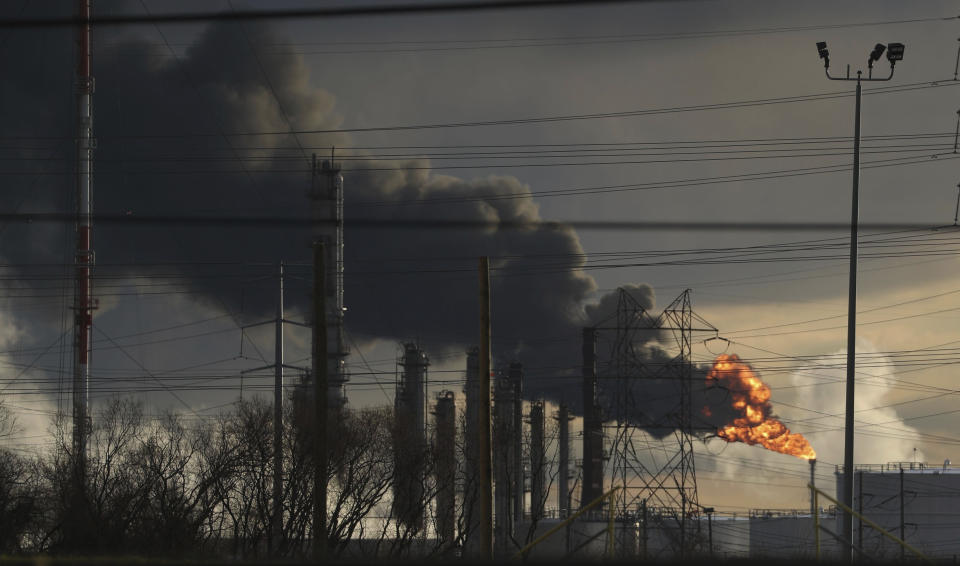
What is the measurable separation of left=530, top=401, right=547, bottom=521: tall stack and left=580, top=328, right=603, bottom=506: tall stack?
120 inches

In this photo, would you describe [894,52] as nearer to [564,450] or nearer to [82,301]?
[82,301]

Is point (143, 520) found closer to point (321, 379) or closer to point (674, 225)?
point (321, 379)

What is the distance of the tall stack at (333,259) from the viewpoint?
59.7 m

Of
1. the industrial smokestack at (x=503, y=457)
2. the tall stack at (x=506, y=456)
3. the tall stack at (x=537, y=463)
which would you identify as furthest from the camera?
the tall stack at (x=537, y=463)

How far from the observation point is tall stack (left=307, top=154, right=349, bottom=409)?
59.7 m

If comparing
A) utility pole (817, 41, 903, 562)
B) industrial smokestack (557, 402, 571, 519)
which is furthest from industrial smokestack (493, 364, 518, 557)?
utility pole (817, 41, 903, 562)

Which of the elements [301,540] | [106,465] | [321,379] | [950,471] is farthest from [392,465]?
[950,471]

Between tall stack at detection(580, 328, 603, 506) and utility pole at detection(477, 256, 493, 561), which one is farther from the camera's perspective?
tall stack at detection(580, 328, 603, 506)

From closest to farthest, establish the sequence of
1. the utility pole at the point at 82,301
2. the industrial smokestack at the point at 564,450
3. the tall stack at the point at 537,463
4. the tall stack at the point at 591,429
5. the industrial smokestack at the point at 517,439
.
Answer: the utility pole at the point at 82,301
the industrial smokestack at the point at 517,439
the tall stack at the point at 537,463
the tall stack at the point at 591,429
the industrial smokestack at the point at 564,450

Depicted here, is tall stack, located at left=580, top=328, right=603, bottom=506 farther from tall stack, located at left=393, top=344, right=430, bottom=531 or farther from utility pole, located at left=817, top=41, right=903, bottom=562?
utility pole, located at left=817, top=41, right=903, bottom=562

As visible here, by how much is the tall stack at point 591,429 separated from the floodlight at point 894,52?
129 ft

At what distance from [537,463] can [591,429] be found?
4352 millimetres

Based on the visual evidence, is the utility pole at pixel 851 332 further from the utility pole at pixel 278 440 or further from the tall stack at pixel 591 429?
the tall stack at pixel 591 429

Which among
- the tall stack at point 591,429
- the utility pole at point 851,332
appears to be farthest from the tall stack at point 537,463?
the utility pole at point 851,332
